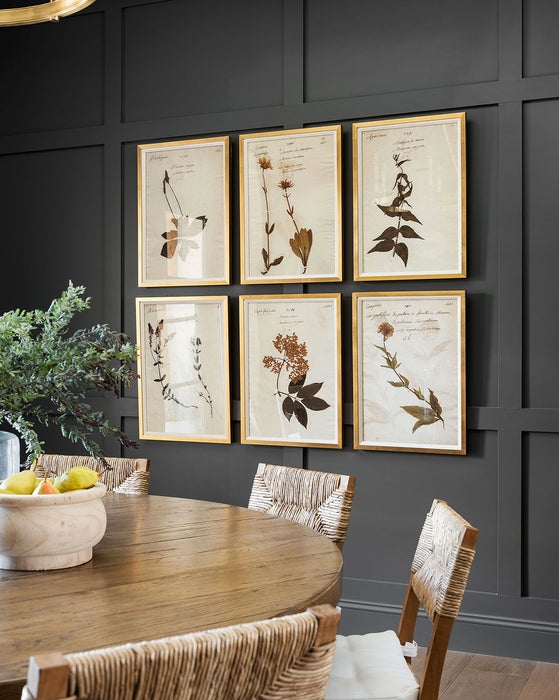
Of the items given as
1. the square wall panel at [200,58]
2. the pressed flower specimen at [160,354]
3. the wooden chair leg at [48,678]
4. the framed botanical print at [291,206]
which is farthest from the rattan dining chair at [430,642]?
the square wall panel at [200,58]

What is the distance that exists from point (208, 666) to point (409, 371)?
8.30ft

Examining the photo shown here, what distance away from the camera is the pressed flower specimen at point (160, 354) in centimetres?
382

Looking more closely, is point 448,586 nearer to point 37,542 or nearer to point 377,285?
point 37,542

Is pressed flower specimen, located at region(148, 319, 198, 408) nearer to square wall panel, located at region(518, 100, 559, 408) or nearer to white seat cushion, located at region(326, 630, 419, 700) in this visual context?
square wall panel, located at region(518, 100, 559, 408)

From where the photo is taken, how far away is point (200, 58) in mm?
3818

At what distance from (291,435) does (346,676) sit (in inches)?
72.8

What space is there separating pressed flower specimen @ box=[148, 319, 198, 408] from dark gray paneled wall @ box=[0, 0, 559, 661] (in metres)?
0.19

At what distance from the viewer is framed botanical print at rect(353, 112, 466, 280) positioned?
3.34 meters

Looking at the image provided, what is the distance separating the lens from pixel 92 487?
72.1 inches

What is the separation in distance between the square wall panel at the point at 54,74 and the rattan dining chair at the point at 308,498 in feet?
7.52

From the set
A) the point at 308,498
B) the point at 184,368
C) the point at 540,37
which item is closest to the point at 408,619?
the point at 308,498

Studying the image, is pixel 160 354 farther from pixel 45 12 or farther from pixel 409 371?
pixel 45 12

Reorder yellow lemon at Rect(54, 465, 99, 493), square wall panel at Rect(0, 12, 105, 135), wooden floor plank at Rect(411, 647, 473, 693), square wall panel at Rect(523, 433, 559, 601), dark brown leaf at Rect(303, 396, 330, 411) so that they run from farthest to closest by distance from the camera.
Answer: square wall panel at Rect(0, 12, 105, 135)
dark brown leaf at Rect(303, 396, 330, 411)
square wall panel at Rect(523, 433, 559, 601)
wooden floor plank at Rect(411, 647, 473, 693)
yellow lemon at Rect(54, 465, 99, 493)

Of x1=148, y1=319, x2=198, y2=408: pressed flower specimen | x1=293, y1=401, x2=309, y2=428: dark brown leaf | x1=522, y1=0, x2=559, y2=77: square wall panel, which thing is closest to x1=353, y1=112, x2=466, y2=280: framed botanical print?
x1=522, y1=0, x2=559, y2=77: square wall panel
